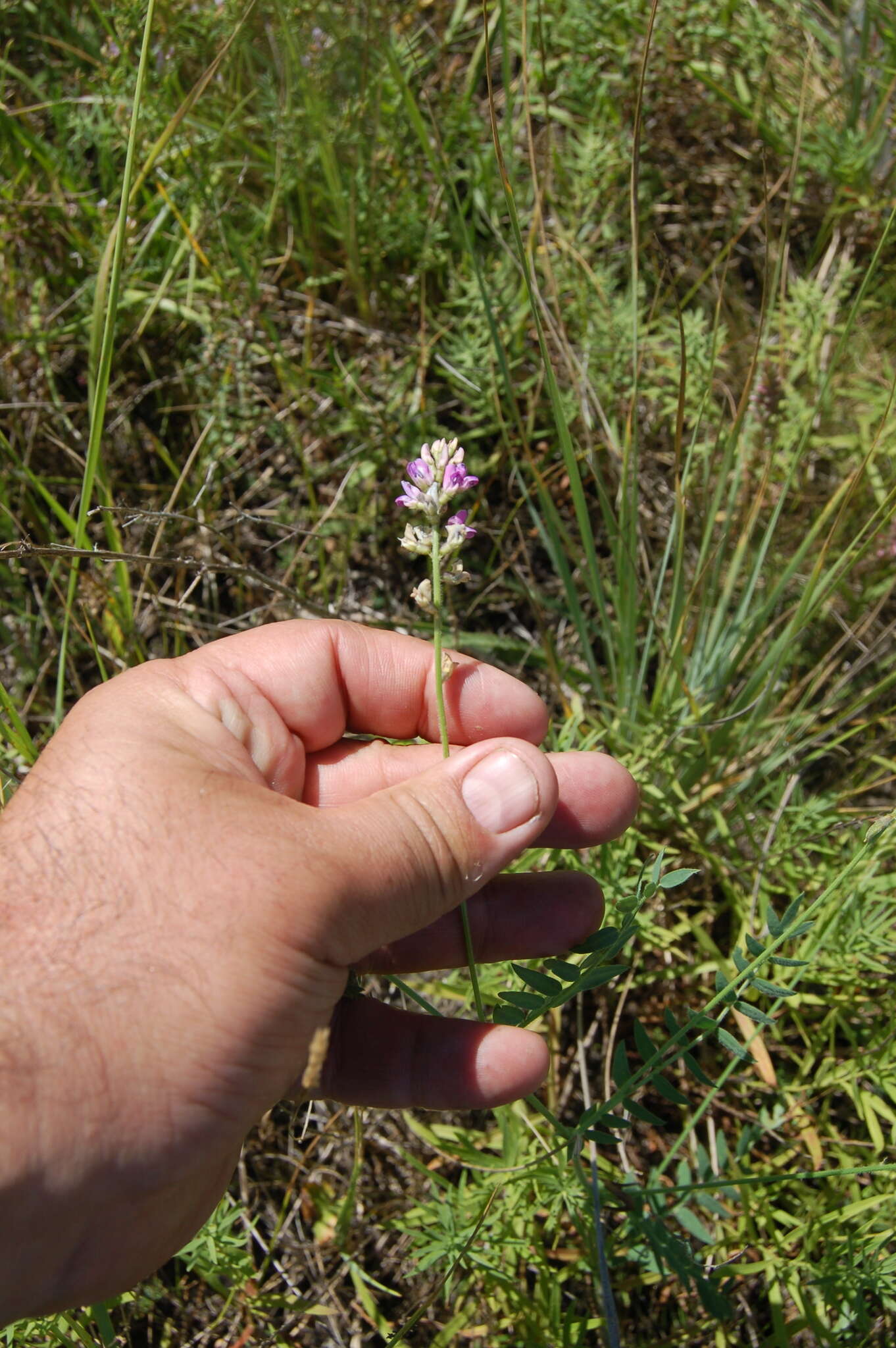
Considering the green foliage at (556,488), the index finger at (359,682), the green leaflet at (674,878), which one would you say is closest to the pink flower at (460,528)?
the index finger at (359,682)

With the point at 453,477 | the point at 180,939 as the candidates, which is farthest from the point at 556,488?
the point at 180,939

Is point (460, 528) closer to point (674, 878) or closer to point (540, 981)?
point (674, 878)

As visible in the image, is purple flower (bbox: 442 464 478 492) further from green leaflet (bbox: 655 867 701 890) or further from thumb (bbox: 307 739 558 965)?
green leaflet (bbox: 655 867 701 890)

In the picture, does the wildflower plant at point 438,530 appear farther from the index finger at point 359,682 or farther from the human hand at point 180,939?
the index finger at point 359,682

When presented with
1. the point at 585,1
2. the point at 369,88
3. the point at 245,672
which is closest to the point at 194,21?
the point at 369,88

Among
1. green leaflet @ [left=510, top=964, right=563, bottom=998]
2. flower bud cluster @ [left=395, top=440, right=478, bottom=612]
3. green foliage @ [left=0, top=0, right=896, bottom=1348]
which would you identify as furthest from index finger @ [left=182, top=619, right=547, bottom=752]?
green leaflet @ [left=510, top=964, right=563, bottom=998]
